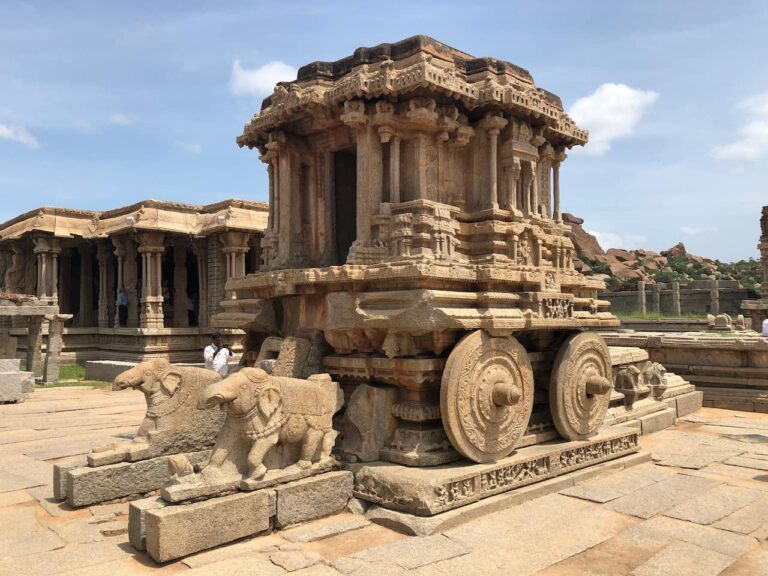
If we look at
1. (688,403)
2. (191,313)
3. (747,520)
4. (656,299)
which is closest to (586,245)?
(656,299)

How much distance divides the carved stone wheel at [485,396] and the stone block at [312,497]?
989 millimetres

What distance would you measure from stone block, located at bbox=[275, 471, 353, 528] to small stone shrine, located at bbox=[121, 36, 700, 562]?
0.05 feet

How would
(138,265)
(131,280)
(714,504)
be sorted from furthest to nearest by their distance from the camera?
1. (138,265)
2. (131,280)
3. (714,504)

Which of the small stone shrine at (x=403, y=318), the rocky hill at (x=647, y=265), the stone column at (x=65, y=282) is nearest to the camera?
the small stone shrine at (x=403, y=318)

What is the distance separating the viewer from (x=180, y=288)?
21734 millimetres

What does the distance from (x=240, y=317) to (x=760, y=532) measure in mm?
5431

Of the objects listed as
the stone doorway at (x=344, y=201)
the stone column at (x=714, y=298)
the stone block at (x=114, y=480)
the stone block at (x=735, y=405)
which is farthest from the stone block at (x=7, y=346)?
the stone column at (x=714, y=298)

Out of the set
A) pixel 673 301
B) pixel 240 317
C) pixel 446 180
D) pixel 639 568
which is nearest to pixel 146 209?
pixel 240 317

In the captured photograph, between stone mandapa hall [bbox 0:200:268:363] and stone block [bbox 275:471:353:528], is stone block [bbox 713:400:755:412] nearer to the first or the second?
stone block [bbox 275:471:353:528]

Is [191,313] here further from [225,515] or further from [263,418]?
[225,515]

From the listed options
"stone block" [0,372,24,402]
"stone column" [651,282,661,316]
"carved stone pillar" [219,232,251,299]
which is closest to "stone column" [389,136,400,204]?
"stone block" [0,372,24,402]

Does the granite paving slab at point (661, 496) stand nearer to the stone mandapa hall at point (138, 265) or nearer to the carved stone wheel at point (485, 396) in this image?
the carved stone wheel at point (485, 396)

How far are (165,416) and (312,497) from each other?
5.55 feet

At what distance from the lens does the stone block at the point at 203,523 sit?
4.01 metres
